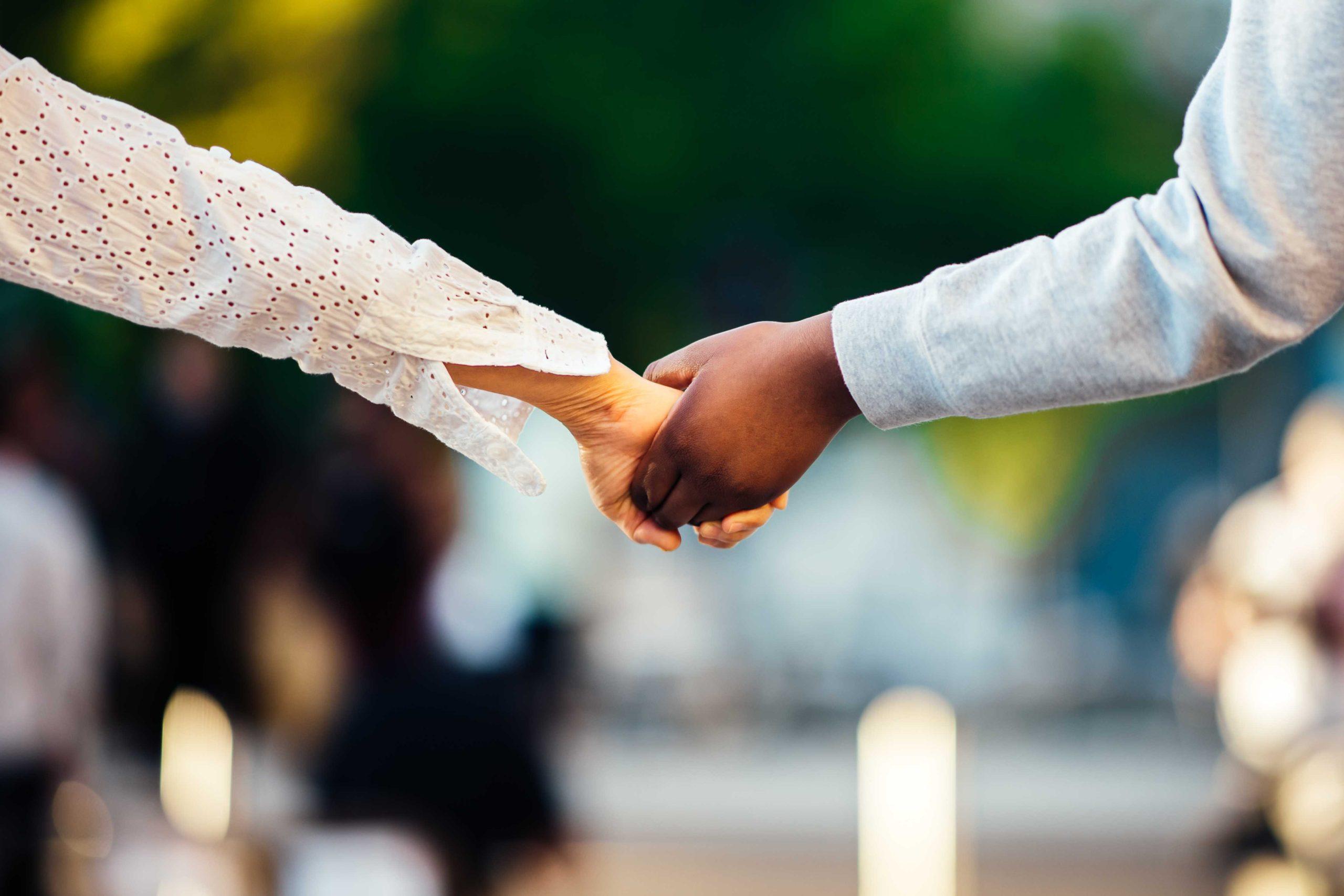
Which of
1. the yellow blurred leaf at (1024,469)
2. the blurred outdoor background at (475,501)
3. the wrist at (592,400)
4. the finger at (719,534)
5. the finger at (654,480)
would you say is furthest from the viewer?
the yellow blurred leaf at (1024,469)

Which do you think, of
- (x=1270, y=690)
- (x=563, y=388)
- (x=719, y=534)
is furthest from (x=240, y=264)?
(x=1270, y=690)

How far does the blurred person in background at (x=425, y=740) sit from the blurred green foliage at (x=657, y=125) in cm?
262

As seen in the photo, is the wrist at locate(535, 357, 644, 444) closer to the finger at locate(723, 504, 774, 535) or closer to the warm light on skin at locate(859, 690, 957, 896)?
the finger at locate(723, 504, 774, 535)

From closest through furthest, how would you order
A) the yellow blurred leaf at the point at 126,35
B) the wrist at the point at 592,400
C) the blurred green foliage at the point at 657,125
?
the wrist at the point at 592,400 < the yellow blurred leaf at the point at 126,35 < the blurred green foliage at the point at 657,125

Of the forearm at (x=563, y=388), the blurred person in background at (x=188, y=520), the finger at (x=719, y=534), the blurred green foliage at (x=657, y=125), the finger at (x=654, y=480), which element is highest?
the blurred green foliage at (x=657, y=125)

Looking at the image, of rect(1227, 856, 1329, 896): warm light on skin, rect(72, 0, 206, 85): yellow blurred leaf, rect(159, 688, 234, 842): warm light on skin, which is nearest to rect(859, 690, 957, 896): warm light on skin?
rect(1227, 856, 1329, 896): warm light on skin

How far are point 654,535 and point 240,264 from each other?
100 cm

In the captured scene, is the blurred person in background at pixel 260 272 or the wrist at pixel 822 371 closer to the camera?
the blurred person in background at pixel 260 272

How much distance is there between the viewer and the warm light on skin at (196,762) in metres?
7.03

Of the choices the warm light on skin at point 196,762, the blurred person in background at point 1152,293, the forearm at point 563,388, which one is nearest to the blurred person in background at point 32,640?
the warm light on skin at point 196,762

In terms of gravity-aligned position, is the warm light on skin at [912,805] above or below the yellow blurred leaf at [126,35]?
below

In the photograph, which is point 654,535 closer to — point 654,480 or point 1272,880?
point 654,480

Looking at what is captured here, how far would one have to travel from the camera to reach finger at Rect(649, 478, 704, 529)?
2656 mm

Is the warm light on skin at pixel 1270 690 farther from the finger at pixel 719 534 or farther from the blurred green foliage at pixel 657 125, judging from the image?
the finger at pixel 719 534
